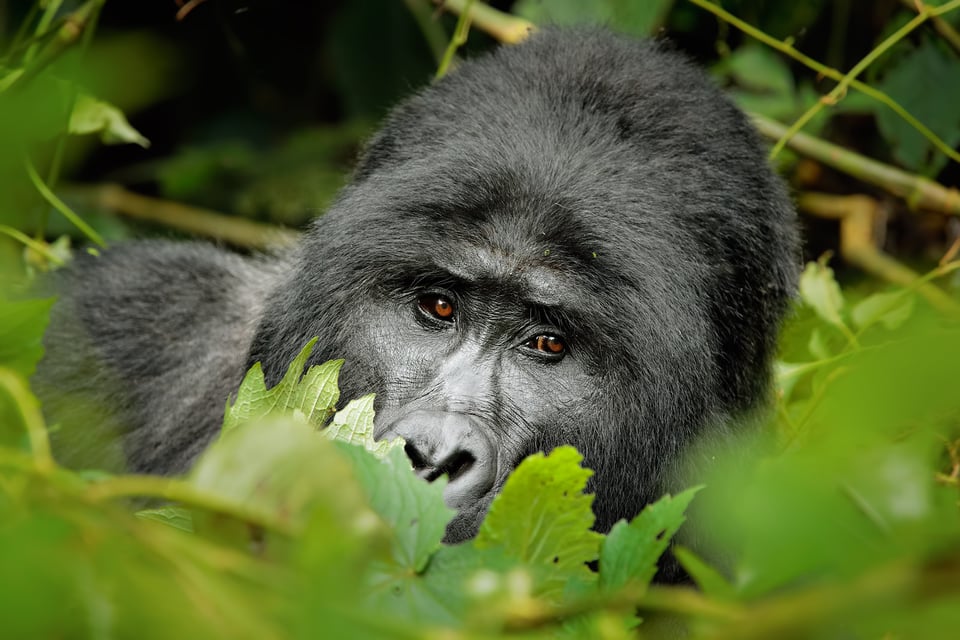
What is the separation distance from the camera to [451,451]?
2.20 m

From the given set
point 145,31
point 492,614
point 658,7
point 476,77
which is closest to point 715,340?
point 476,77

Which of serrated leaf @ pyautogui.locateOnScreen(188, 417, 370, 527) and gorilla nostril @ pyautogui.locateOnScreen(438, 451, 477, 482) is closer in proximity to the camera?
serrated leaf @ pyautogui.locateOnScreen(188, 417, 370, 527)

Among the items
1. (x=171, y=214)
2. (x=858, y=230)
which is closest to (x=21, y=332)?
(x=858, y=230)

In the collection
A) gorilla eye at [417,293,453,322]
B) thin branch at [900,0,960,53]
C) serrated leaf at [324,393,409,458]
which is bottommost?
gorilla eye at [417,293,453,322]

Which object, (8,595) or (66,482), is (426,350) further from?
(8,595)

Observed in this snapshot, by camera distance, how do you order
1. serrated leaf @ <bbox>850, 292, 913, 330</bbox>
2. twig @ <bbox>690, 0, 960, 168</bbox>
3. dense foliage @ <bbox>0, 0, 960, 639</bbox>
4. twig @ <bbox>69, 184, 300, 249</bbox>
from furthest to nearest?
twig @ <bbox>69, 184, 300, 249</bbox>, twig @ <bbox>690, 0, 960, 168</bbox>, serrated leaf @ <bbox>850, 292, 913, 330</bbox>, dense foliage @ <bbox>0, 0, 960, 639</bbox>

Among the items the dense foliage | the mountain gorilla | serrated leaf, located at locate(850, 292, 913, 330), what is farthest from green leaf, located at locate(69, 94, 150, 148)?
serrated leaf, located at locate(850, 292, 913, 330)

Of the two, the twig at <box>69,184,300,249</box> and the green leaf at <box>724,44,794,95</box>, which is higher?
the green leaf at <box>724,44,794,95</box>

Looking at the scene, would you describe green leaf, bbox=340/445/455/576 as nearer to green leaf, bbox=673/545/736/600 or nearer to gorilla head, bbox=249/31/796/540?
green leaf, bbox=673/545/736/600

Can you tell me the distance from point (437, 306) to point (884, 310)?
135 cm

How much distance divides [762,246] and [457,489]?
1.11 metres

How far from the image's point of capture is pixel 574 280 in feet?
8.16

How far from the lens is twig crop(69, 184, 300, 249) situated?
17.2ft

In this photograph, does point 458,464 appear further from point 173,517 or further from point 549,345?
point 173,517
